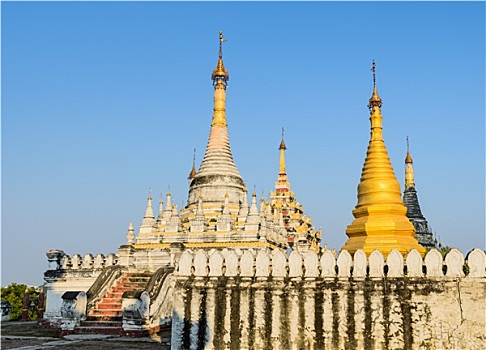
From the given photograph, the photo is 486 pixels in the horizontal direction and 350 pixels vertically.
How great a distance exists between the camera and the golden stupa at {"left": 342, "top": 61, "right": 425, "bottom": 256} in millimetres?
15599

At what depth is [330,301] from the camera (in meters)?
12.6

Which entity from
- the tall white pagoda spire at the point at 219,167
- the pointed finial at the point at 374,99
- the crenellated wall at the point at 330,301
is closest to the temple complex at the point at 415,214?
the tall white pagoda spire at the point at 219,167

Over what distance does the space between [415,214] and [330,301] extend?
35295 millimetres

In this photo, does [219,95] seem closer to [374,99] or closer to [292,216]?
[292,216]

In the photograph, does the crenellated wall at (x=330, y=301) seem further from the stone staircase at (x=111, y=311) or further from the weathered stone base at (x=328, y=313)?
the stone staircase at (x=111, y=311)

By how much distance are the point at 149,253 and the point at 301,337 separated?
17055 millimetres

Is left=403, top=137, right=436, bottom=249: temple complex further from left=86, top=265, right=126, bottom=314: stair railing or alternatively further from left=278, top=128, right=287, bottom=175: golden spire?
left=86, top=265, right=126, bottom=314: stair railing

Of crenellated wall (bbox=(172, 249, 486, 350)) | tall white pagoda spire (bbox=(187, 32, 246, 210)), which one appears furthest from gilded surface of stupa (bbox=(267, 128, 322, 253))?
A: crenellated wall (bbox=(172, 249, 486, 350))

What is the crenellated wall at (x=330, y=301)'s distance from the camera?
12031 mm

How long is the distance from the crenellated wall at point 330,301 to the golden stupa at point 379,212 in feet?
9.21

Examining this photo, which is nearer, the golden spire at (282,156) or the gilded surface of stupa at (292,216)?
the gilded surface of stupa at (292,216)

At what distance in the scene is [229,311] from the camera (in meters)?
13.3

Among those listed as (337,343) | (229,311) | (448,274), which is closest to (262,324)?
(229,311)

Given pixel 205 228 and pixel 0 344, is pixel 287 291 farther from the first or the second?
pixel 205 228
